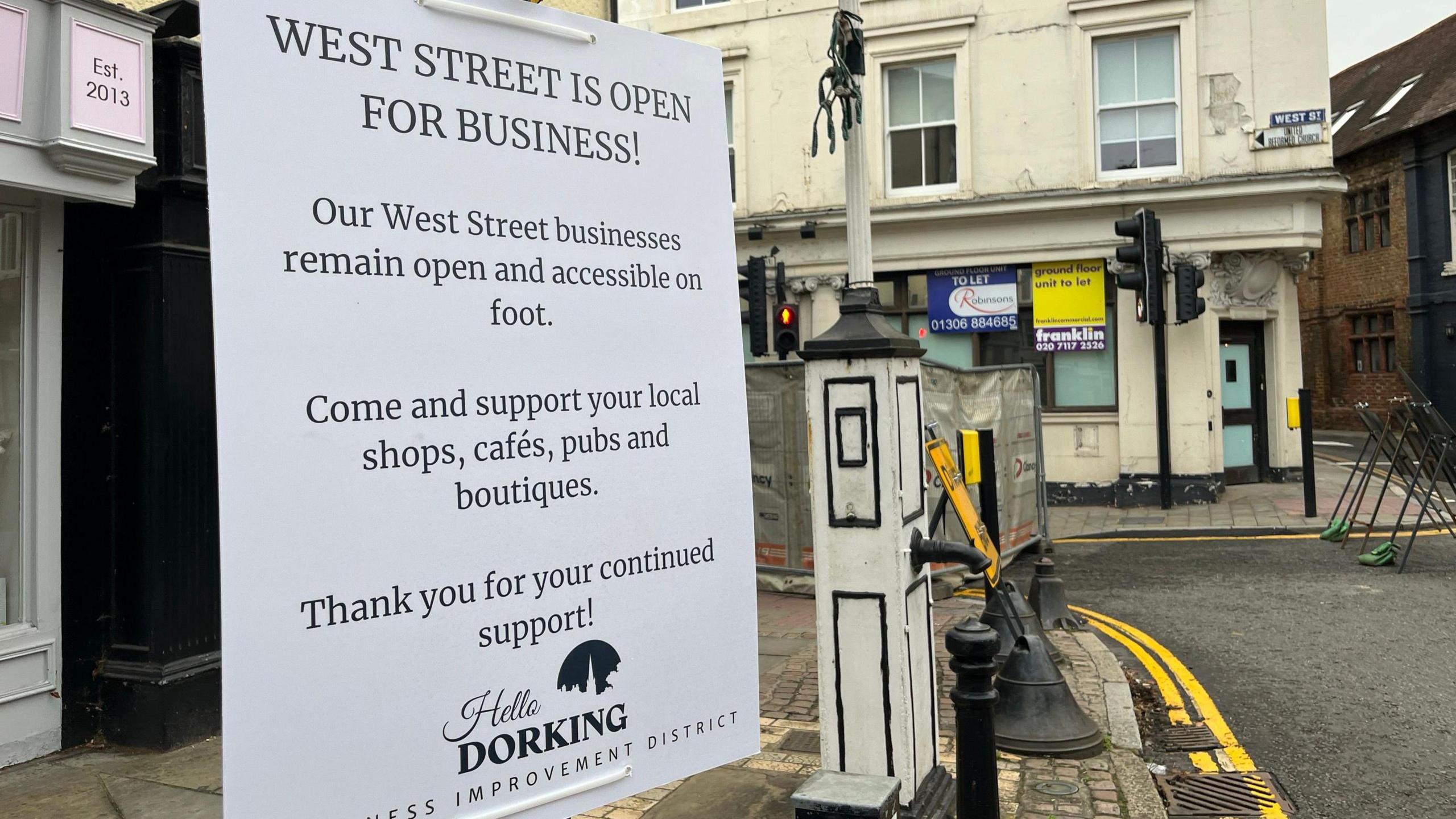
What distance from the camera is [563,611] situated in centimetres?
186

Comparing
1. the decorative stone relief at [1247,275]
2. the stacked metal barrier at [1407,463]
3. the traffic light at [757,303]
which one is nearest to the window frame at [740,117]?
the traffic light at [757,303]

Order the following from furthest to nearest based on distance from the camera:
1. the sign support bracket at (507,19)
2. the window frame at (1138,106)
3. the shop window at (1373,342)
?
the shop window at (1373,342) < the window frame at (1138,106) < the sign support bracket at (507,19)

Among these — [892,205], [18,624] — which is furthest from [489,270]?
[892,205]

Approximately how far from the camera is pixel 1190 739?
534cm

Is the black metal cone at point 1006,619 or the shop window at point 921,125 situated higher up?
the shop window at point 921,125

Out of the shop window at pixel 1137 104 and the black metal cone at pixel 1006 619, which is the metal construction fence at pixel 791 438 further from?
the shop window at pixel 1137 104

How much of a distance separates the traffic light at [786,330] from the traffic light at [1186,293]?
5.24 meters

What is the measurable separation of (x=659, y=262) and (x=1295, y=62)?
15.7 meters

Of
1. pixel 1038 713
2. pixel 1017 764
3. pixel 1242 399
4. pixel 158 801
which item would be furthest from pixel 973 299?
pixel 158 801

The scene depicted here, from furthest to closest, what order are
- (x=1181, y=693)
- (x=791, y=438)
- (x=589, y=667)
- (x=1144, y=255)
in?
(x=1144, y=255)
(x=791, y=438)
(x=1181, y=693)
(x=589, y=667)

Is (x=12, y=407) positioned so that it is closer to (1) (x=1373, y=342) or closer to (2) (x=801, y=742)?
(2) (x=801, y=742)

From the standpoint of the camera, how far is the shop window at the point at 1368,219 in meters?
27.0

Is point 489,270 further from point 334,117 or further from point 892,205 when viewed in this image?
point 892,205

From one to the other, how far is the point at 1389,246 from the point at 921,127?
17.6 meters
